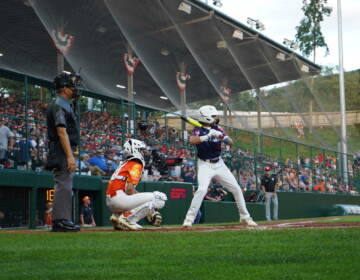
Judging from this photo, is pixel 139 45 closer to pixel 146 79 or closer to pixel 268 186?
pixel 146 79

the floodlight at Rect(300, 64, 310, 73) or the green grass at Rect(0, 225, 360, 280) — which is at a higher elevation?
the floodlight at Rect(300, 64, 310, 73)

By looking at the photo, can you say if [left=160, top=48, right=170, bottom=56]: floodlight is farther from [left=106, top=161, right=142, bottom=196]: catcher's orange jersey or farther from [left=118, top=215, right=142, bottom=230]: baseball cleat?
[left=118, top=215, right=142, bottom=230]: baseball cleat

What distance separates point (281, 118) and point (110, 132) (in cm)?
974

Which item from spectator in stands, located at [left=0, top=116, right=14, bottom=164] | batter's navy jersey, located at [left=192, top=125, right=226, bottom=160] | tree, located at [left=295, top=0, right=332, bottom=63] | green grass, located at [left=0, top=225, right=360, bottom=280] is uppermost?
tree, located at [left=295, top=0, right=332, bottom=63]

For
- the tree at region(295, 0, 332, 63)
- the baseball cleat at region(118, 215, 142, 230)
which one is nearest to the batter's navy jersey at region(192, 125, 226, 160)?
the baseball cleat at region(118, 215, 142, 230)

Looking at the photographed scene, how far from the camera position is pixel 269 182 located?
20.9 meters

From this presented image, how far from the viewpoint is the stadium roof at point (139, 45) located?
14.8 m

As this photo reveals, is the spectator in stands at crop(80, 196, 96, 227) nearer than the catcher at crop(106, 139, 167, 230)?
No

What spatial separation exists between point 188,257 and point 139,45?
39.3ft

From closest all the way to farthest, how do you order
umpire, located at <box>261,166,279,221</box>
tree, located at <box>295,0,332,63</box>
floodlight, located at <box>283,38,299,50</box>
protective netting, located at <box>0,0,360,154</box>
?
1. protective netting, located at <box>0,0,360,154</box>
2. umpire, located at <box>261,166,279,221</box>
3. floodlight, located at <box>283,38,299,50</box>
4. tree, located at <box>295,0,332,63</box>

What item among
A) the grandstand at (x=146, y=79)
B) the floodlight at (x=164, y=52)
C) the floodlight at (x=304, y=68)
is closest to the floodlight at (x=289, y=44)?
the floodlight at (x=304, y=68)

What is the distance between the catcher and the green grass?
2.10 m

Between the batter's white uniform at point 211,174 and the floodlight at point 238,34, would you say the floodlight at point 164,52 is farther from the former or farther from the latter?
the batter's white uniform at point 211,174

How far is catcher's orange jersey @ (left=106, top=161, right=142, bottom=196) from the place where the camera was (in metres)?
8.91
